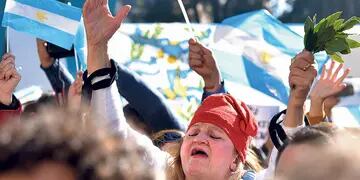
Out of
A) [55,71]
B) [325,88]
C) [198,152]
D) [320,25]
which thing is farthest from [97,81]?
[55,71]

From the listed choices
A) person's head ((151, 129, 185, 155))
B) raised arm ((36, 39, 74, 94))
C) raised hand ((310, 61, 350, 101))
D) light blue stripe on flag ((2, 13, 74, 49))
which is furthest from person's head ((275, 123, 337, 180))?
raised arm ((36, 39, 74, 94))

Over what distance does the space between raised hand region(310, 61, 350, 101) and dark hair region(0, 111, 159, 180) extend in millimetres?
2288

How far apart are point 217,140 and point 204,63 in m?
0.71

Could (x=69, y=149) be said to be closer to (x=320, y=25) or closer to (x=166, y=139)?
(x=320, y=25)

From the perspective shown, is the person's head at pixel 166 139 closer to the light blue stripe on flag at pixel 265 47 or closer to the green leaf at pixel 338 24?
the green leaf at pixel 338 24

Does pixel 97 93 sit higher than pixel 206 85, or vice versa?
pixel 97 93

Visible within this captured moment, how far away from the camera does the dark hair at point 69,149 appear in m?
1.19

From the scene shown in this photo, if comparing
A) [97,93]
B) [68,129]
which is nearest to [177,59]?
[97,93]

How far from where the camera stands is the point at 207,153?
266 cm

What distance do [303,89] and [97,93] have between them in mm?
783

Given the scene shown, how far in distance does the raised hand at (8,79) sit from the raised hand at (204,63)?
669 mm

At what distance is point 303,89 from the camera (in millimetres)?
2887

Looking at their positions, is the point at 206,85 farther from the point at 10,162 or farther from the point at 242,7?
the point at 242,7

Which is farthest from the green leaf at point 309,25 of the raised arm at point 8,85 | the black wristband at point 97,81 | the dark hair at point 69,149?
the dark hair at point 69,149
